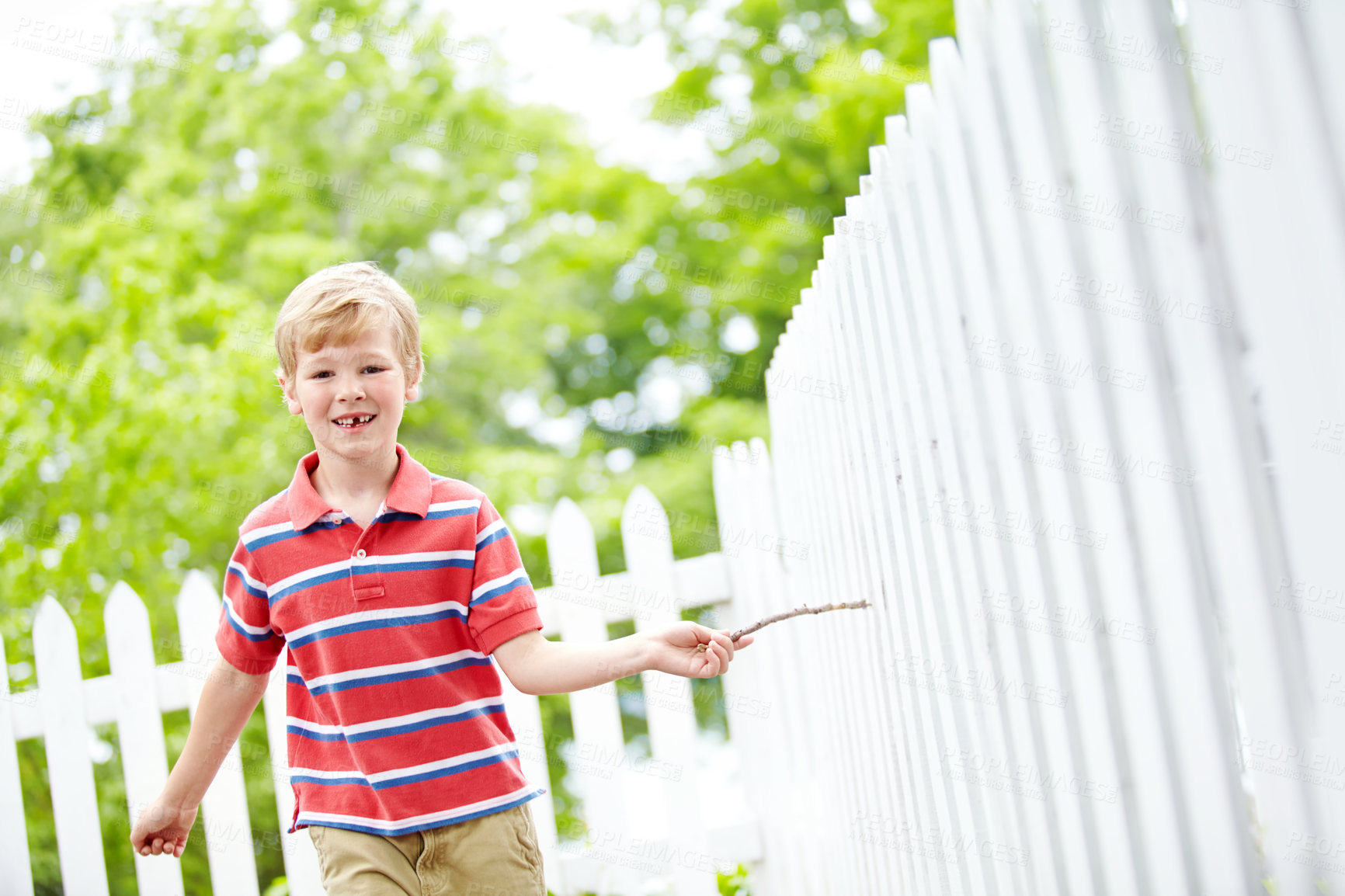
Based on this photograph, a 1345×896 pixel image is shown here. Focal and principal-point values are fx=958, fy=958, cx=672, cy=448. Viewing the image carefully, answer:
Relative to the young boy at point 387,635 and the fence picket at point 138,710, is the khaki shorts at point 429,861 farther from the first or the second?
the fence picket at point 138,710

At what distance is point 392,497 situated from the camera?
6.58 feet

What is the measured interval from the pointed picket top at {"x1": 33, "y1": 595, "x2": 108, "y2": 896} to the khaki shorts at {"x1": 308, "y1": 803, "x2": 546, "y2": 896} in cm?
169

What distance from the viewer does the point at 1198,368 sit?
815 mm

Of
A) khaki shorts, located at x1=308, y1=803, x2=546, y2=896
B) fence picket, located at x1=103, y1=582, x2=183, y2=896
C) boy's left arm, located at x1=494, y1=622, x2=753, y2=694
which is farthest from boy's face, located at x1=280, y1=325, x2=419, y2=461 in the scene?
fence picket, located at x1=103, y1=582, x2=183, y2=896

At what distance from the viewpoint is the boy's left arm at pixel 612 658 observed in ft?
5.79

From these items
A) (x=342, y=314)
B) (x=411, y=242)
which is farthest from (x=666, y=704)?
(x=411, y=242)

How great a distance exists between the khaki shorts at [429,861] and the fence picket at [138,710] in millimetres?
1551

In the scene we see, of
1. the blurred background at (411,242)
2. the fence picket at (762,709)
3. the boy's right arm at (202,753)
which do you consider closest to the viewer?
the boy's right arm at (202,753)

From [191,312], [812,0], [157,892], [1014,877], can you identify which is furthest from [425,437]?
[1014,877]

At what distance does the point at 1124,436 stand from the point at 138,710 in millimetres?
3253

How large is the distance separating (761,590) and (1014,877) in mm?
1787

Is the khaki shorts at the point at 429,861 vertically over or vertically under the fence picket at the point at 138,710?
under

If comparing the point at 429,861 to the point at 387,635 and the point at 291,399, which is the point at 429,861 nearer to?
the point at 387,635

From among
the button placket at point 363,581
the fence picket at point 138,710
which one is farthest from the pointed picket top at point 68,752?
the button placket at point 363,581
